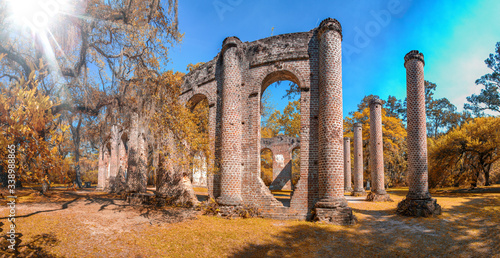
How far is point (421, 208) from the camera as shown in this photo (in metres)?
10.8

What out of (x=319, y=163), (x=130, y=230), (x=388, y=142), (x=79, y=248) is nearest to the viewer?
(x=79, y=248)

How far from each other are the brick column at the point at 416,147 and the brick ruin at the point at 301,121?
4 cm

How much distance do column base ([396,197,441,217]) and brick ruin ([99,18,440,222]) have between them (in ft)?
0.15

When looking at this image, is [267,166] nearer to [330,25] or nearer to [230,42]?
[230,42]

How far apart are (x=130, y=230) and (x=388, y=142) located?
82.6 ft

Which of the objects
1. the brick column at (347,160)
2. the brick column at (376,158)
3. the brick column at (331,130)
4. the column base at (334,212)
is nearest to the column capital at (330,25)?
the brick column at (331,130)

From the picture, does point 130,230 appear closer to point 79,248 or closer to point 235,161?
point 79,248

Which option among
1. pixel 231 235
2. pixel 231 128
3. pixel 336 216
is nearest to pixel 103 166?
pixel 231 128

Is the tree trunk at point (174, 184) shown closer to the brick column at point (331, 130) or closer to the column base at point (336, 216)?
the column base at point (336, 216)

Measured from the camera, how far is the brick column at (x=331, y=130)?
962 centimetres

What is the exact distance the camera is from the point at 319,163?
10266mm

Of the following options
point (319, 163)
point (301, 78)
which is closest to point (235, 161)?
point (319, 163)

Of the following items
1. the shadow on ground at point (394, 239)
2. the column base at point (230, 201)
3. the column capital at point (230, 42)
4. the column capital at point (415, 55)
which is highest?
the column capital at point (230, 42)

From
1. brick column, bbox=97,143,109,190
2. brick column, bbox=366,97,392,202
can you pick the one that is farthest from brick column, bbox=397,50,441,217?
brick column, bbox=97,143,109,190
